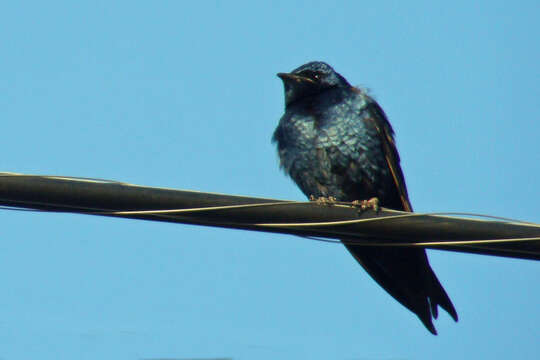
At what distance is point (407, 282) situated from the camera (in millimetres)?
6051

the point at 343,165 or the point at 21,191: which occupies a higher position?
the point at 343,165

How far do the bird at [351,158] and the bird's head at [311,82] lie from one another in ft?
0.04

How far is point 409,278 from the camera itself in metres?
6.05

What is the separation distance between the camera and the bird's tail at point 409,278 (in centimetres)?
564

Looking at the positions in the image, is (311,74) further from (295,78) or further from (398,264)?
(398,264)

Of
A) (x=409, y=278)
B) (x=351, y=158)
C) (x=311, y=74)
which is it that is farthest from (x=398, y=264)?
(x=311, y=74)

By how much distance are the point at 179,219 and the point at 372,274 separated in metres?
2.77

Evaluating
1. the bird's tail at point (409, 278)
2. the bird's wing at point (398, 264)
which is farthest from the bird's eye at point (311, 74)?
the bird's tail at point (409, 278)

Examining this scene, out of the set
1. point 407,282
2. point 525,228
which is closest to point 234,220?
point 525,228

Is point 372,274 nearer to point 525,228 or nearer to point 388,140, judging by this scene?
point 388,140

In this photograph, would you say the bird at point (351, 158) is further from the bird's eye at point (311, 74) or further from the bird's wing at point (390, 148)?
the bird's eye at point (311, 74)

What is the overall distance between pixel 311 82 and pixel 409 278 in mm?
1961

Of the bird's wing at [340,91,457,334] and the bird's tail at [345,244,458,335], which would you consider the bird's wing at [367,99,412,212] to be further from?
the bird's tail at [345,244,458,335]

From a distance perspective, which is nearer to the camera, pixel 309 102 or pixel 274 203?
pixel 274 203
